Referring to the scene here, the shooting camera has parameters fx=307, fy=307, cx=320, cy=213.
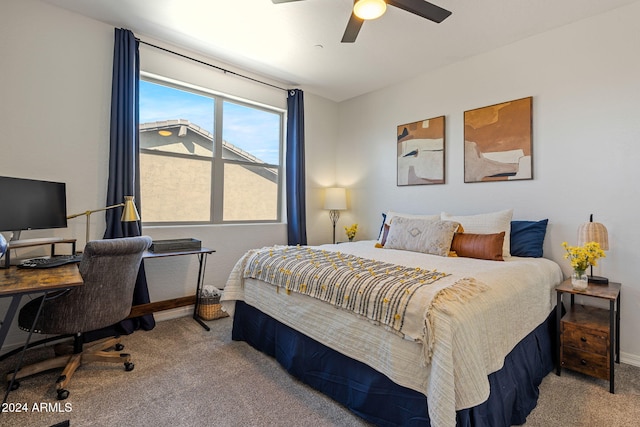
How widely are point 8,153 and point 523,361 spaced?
12.6 feet

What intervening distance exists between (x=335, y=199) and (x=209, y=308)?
2116 mm

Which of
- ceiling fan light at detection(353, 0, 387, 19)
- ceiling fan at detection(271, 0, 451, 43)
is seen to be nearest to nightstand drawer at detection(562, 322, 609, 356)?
ceiling fan at detection(271, 0, 451, 43)

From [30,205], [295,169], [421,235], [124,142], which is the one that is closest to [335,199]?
[295,169]

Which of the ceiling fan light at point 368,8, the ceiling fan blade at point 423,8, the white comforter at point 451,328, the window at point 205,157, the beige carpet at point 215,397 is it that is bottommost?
the beige carpet at point 215,397

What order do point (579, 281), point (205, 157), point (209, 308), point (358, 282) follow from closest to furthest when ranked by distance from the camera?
1. point (358, 282)
2. point (579, 281)
3. point (209, 308)
4. point (205, 157)

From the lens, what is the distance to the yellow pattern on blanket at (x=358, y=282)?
1451 millimetres

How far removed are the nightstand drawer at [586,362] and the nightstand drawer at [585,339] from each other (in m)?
0.03

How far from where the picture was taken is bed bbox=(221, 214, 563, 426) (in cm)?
131

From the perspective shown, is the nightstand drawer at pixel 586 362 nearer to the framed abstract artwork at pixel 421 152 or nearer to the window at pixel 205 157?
the framed abstract artwork at pixel 421 152

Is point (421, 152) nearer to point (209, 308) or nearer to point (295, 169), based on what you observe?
point (295, 169)

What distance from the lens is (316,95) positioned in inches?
174

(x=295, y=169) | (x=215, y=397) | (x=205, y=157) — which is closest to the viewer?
(x=215, y=397)

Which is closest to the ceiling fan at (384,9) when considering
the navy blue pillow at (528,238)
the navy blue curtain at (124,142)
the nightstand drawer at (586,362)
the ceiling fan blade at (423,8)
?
the ceiling fan blade at (423,8)

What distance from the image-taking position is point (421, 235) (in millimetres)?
2762
